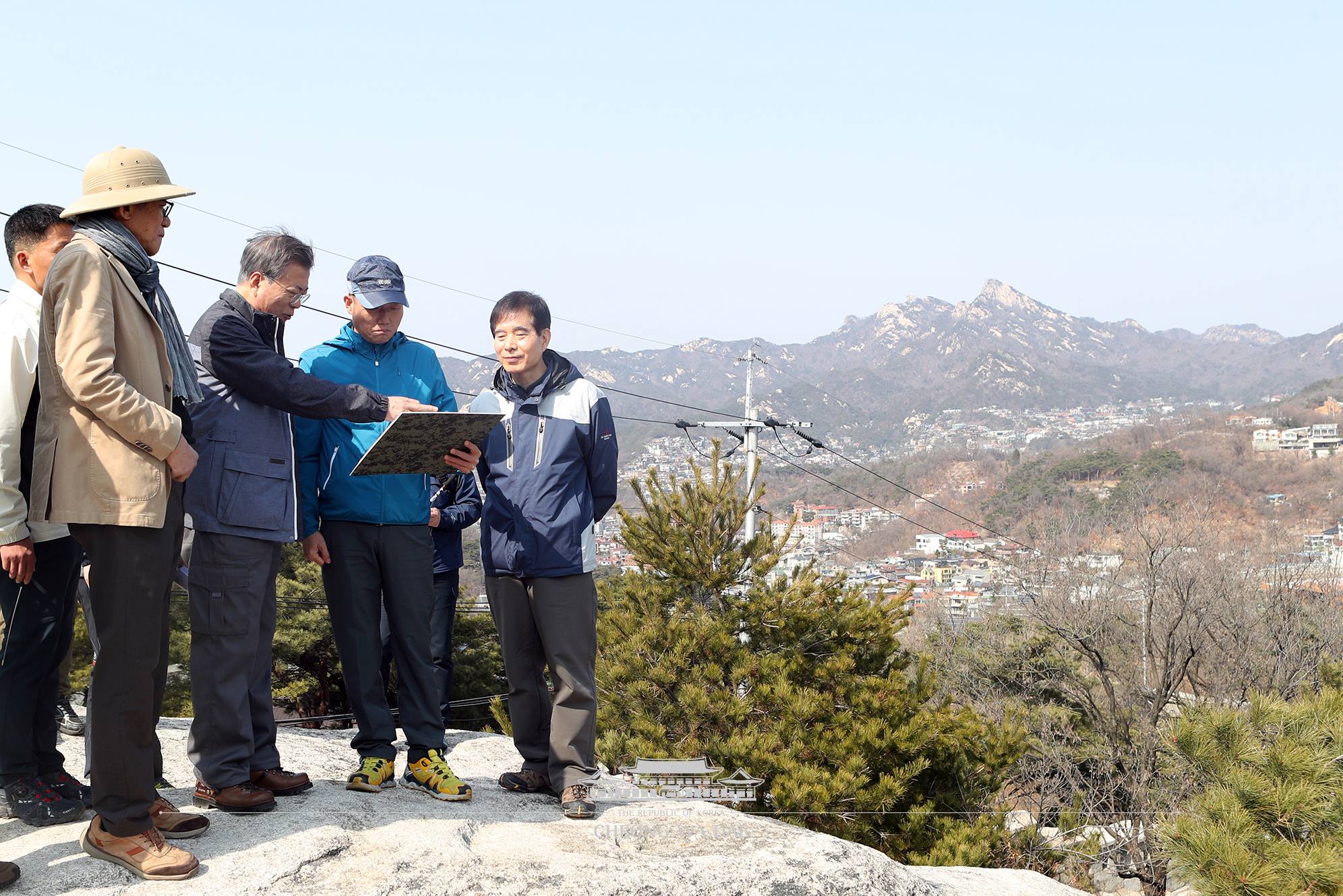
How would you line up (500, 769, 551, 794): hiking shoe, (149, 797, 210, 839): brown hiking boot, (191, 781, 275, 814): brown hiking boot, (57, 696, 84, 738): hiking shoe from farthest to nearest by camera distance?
(57, 696, 84, 738): hiking shoe, (500, 769, 551, 794): hiking shoe, (191, 781, 275, 814): brown hiking boot, (149, 797, 210, 839): brown hiking boot

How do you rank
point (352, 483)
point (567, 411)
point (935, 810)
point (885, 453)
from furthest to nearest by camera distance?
point (885, 453), point (935, 810), point (567, 411), point (352, 483)

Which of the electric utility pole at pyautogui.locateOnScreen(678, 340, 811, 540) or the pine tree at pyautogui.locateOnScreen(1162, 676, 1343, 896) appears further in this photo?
the electric utility pole at pyautogui.locateOnScreen(678, 340, 811, 540)

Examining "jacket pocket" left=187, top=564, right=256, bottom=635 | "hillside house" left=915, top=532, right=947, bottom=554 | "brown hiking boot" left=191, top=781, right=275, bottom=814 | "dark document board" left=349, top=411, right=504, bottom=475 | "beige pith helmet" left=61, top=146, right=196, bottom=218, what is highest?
"beige pith helmet" left=61, top=146, right=196, bottom=218

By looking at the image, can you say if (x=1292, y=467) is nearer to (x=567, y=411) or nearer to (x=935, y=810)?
(x=935, y=810)

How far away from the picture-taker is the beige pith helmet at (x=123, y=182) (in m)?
2.81

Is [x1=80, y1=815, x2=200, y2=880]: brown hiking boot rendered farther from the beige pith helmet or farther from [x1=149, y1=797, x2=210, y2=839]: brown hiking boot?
the beige pith helmet

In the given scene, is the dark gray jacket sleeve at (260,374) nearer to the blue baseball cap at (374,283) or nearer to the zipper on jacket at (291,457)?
the zipper on jacket at (291,457)

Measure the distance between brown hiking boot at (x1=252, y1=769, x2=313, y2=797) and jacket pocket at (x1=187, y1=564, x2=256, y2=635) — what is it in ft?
2.01

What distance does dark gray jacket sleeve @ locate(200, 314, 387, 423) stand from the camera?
10.6ft

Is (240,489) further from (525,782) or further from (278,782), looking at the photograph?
(525,782)

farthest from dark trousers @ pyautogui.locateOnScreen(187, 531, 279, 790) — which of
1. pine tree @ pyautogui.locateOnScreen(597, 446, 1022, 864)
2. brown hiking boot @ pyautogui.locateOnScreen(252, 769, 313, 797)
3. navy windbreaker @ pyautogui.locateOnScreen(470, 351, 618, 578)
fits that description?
pine tree @ pyautogui.locateOnScreen(597, 446, 1022, 864)

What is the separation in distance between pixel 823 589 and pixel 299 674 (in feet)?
31.0

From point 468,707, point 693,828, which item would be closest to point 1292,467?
point 468,707

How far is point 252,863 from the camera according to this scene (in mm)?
2908
